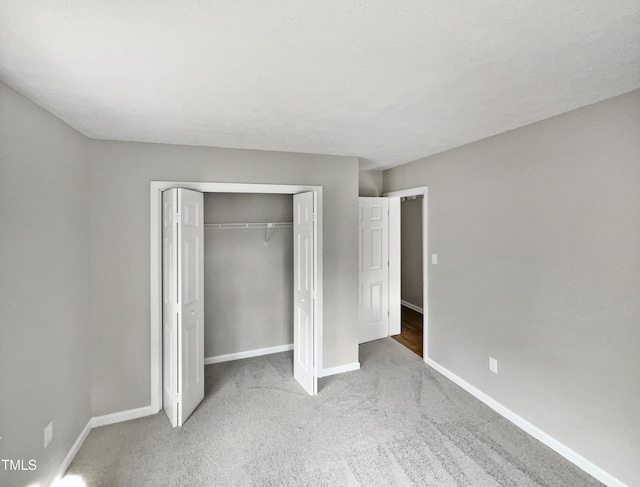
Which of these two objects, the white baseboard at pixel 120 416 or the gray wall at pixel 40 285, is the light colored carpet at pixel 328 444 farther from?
the gray wall at pixel 40 285

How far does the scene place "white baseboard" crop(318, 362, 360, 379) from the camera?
3.58 m

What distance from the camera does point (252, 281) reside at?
409 centimetres

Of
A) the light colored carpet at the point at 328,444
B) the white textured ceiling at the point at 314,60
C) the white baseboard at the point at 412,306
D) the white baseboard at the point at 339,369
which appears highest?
the white textured ceiling at the point at 314,60

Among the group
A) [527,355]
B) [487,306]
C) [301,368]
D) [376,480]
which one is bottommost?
[376,480]

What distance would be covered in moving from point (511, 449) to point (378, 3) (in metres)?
2.95

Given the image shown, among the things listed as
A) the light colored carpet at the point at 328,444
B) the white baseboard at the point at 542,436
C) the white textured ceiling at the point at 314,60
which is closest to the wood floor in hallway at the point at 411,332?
the white baseboard at the point at 542,436

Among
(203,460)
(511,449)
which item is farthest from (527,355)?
(203,460)

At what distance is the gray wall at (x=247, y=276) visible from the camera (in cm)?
390

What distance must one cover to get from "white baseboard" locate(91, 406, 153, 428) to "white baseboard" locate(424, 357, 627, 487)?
3.01 m

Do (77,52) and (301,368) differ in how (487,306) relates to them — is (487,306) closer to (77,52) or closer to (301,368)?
(301,368)

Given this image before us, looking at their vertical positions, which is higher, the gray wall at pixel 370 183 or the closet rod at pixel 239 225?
the gray wall at pixel 370 183

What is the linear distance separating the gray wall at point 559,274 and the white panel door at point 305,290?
1524 mm

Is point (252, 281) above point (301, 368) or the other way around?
above

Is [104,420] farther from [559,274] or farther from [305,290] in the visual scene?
[559,274]
